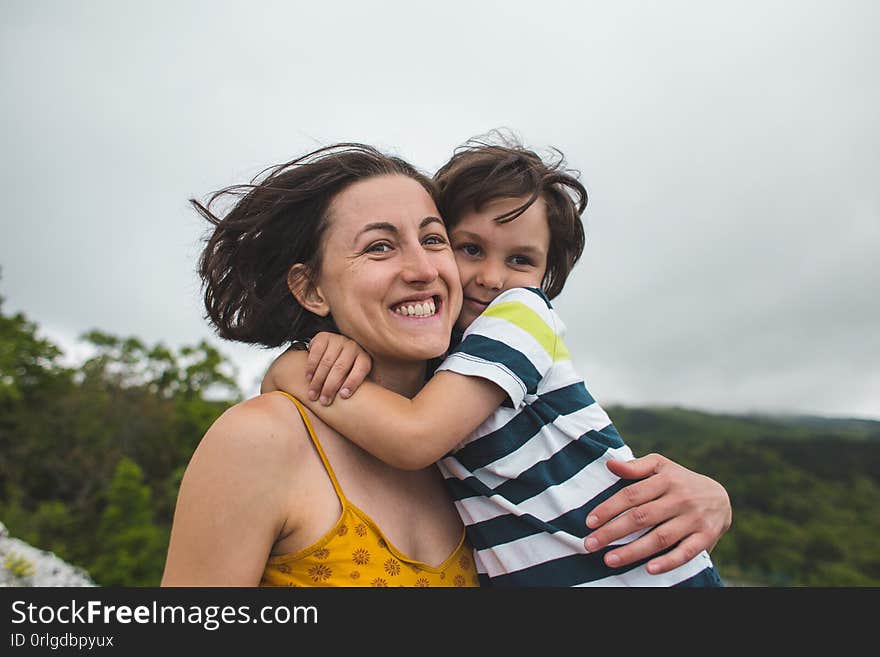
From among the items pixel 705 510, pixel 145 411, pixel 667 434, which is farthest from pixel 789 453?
pixel 705 510

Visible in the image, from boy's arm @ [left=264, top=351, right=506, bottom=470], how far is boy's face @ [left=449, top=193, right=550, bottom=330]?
2.22ft

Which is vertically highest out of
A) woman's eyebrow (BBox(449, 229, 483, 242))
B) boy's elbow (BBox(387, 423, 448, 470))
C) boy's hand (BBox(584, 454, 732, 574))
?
woman's eyebrow (BBox(449, 229, 483, 242))

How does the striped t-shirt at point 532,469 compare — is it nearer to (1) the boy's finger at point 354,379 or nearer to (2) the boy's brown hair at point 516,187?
(1) the boy's finger at point 354,379

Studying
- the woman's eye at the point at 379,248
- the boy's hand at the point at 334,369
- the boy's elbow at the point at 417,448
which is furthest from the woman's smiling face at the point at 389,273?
the boy's elbow at the point at 417,448

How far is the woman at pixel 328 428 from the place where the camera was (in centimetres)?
209

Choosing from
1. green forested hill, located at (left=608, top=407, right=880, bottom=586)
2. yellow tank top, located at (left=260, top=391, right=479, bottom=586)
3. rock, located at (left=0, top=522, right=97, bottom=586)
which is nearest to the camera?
yellow tank top, located at (left=260, top=391, right=479, bottom=586)

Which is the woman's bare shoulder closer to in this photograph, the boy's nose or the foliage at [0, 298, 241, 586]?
the boy's nose

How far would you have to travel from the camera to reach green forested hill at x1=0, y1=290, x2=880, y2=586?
85.7 ft

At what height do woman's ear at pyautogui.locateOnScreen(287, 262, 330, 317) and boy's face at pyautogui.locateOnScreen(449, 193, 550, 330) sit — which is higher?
boy's face at pyautogui.locateOnScreen(449, 193, 550, 330)

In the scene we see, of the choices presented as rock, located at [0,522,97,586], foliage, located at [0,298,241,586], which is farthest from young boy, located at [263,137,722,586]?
foliage, located at [0,298,241,586]

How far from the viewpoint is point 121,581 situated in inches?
955

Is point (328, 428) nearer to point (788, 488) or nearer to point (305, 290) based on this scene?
point (305, 290)

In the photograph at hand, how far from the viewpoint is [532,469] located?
246 centimetres

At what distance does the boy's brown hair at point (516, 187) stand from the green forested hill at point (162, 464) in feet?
44.1
